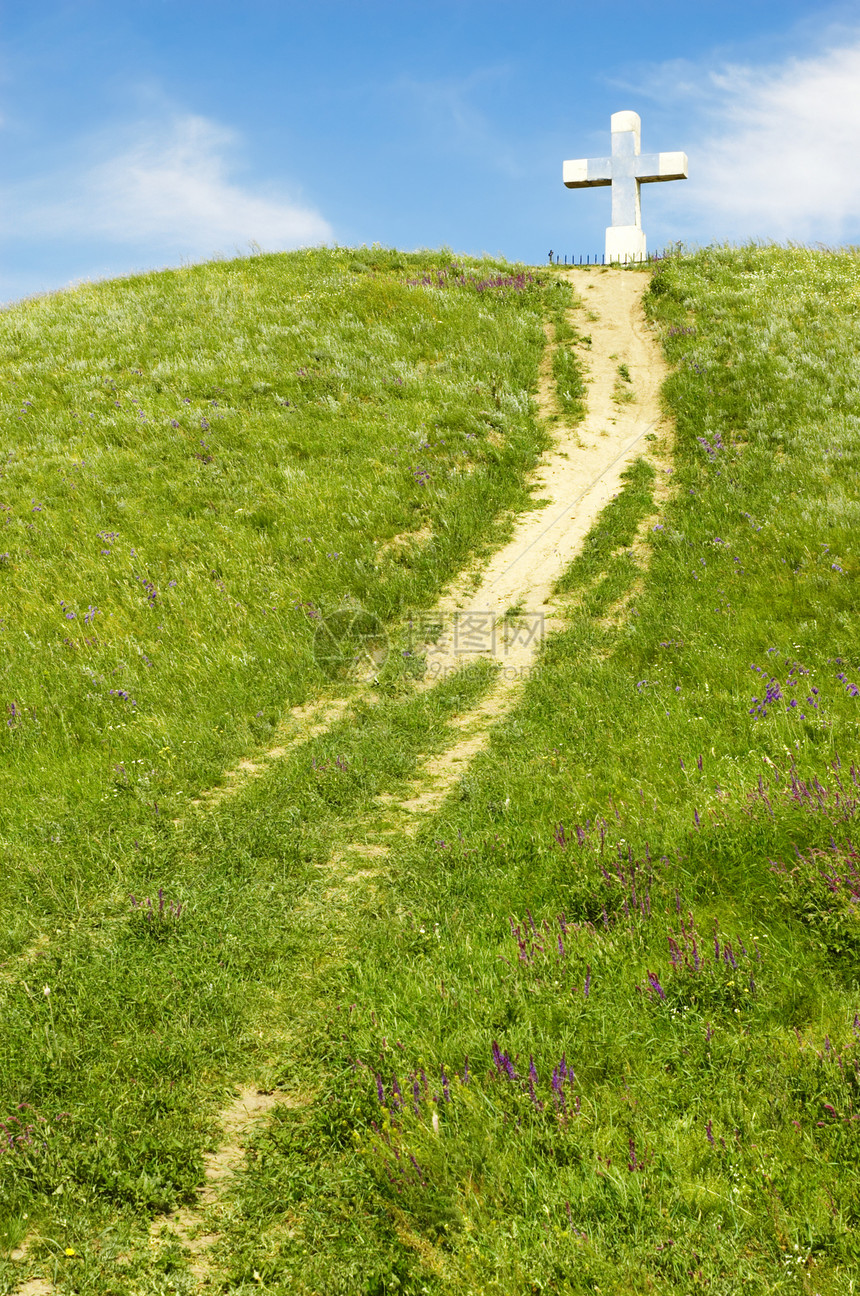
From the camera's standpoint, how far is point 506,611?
36.8 ft

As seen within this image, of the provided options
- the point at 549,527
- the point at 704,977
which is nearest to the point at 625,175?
the point at 549,527

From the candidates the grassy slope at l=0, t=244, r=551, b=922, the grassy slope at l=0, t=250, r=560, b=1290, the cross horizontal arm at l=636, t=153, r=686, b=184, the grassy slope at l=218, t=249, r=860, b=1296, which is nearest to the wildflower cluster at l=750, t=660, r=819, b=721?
the grassy slope at l=218, t=249, r=860, b=1296

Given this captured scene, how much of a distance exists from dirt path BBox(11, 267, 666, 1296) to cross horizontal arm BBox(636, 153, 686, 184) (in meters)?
5.23

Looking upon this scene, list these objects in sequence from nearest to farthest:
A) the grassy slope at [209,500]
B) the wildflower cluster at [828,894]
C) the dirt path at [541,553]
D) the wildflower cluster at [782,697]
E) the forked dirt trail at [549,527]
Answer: the wildflower cluster at [828,894], the wildflower cluster at [782,697], the dirt path at [541,553], the grassy slope at [209,500], the forked dirt trail at [549,527]

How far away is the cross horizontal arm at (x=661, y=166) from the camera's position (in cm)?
2433

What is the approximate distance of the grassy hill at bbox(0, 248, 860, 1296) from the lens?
335 cm

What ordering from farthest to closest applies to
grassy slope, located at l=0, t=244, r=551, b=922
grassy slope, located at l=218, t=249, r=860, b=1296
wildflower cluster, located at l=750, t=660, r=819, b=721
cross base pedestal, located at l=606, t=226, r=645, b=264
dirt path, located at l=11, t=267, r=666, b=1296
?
cross base pedestal, located at l=606, t=226, r=645, b=264, grassy slope, located at l=0, t=244, r=551, b=922, wildflower cluster, located at l=750, t=660, r=819, b=721, dirt path, located at l=11, t=267, r=666, b=1296, grassy slope, located at l=218, t=249, r=860, b=1296

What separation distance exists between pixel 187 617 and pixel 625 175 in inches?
880

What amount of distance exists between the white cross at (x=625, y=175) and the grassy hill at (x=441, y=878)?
39.0ft

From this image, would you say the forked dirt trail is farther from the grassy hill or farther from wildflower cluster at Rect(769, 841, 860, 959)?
wildflower cluster at Rect(769, 841, 860, 959)

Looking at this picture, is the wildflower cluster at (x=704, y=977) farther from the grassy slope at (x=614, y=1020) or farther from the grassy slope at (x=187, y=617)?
the grassy slope at (x=187, y=617)

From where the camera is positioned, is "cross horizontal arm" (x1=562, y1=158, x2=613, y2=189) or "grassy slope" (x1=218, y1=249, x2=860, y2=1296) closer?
"grassy slope" (x1=218, y1=249, x2=860, y2=1296)

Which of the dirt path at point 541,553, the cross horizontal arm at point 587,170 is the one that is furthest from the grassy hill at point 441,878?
the cross horizontal arm at point 587,170

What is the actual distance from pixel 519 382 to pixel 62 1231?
16.4m
